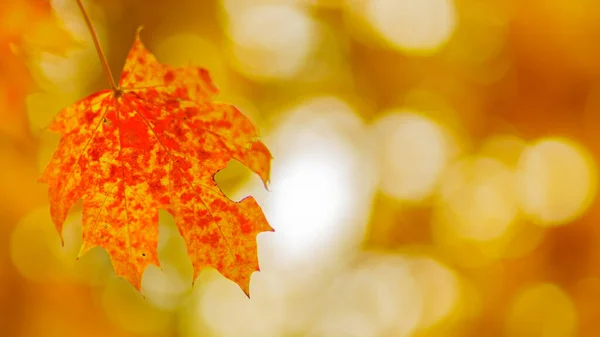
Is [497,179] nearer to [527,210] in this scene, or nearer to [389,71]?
[527,210]

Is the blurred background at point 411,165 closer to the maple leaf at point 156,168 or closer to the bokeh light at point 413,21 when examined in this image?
the bokeh light at point 413,21

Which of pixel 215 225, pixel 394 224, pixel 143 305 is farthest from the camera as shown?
pixel 394 224

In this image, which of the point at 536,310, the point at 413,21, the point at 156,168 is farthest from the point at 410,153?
the point at 156,168

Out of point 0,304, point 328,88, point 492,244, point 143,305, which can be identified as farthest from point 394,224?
point 0,304

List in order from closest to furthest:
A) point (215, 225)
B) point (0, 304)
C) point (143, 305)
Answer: point (215, 225)
point (0, 304)
point (143, 305)

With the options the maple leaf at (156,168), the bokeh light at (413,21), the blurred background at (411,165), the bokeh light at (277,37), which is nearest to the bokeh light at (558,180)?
the blurred background at (411,165)

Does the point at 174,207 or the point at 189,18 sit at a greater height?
the point at 189,18
